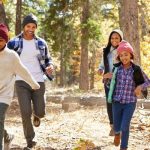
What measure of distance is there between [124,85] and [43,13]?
22.7 m

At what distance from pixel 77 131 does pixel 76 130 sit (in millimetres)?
126

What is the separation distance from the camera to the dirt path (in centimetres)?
742

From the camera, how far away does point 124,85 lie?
664cm

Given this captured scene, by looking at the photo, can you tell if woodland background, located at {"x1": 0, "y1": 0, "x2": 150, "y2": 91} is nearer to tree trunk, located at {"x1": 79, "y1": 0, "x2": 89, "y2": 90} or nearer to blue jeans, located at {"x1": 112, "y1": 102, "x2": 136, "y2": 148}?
tree trunk, located at {"x1": 79, "y1": 0, "x2": 89, "y2": 90}

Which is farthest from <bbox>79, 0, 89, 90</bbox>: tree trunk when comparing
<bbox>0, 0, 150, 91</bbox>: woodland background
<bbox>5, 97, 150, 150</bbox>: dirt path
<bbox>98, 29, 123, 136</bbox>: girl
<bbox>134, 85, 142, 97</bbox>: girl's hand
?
<bbox>134, 85, 142, 97</bbox>: girl's hand

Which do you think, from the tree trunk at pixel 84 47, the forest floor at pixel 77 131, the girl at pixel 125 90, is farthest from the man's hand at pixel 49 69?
the tree trunk at pixel 84 47

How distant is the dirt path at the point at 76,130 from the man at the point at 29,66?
49cm

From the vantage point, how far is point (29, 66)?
6.84m

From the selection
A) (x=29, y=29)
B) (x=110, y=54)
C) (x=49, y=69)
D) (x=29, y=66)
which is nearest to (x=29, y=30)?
(x=29, y=29)

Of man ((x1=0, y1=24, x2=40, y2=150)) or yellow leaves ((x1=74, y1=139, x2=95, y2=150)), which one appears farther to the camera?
yellow leaves ((x1=74, y1=139, x2=95, y2=150))

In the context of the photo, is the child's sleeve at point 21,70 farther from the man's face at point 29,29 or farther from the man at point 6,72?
the man's face at point 29,29

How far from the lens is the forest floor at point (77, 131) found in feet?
23.9

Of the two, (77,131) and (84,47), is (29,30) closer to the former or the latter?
(77,131)

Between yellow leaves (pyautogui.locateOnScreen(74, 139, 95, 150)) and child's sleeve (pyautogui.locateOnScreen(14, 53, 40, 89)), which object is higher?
child's sleeve (pyautogui.locateOnScreen(14, 53, 40, 89))
